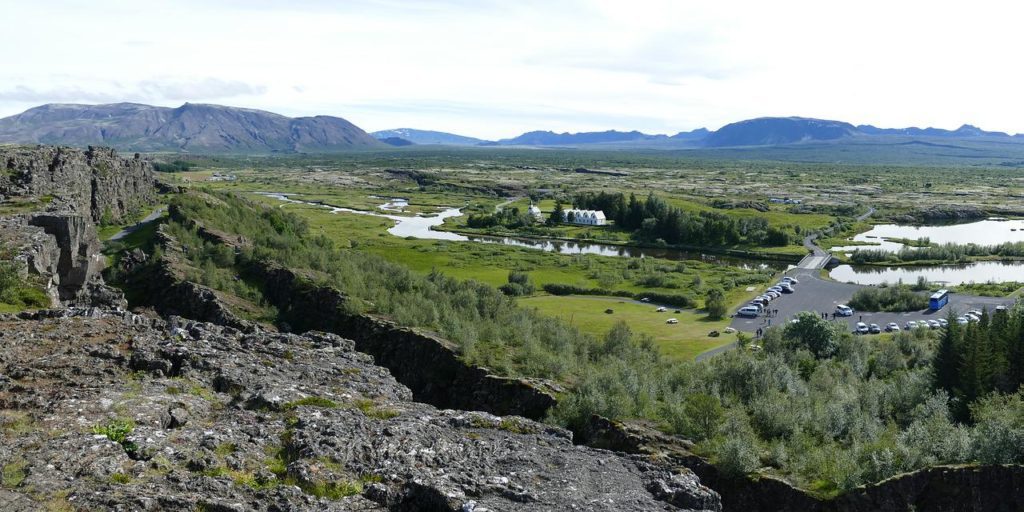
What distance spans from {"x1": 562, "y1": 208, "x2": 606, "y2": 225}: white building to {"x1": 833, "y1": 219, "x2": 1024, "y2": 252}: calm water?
55.0 metres

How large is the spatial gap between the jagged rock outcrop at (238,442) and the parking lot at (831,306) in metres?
57.8

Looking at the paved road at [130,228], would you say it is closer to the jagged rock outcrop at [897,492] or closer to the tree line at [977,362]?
the jagged rock outcrop at [897,492]

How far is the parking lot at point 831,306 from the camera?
82.1 metres

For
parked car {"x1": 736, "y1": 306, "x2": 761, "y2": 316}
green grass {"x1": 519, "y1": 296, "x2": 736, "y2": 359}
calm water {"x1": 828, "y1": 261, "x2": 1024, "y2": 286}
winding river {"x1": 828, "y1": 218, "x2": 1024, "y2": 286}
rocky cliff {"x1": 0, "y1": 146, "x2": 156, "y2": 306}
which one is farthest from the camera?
winding river {"x1": 828, "y1": 218, "x2": 1024, "y2": 286}

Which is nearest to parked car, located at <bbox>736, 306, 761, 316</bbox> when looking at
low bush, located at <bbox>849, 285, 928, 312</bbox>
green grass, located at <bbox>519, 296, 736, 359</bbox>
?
green grass, located at <bbox>519, 296, 736, 359</bbox>

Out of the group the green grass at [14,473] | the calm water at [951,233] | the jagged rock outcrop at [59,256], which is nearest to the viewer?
the green grass at [14,473]

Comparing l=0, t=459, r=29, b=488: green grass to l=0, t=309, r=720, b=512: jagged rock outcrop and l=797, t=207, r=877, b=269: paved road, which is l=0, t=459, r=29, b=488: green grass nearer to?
l=0, t=309, r=720, b=512: jagged rock outcrop

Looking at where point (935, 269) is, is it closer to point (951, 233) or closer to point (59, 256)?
point (951, 233)

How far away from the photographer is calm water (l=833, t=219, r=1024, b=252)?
5817 inches

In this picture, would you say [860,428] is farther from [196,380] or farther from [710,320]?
[710,320]

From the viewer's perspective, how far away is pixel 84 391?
893 inches

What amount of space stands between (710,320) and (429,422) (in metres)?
61.8

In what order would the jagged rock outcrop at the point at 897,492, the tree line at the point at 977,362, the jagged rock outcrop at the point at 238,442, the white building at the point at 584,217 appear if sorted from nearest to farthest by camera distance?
the jagged rock outcrop at the point at 238,442, the jagged rock outcrop at the point at 897,492, the tree line at the point at 977,362, the white building at the point at 584,217

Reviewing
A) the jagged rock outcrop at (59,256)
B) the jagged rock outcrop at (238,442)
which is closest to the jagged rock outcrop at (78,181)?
the jagged rock outcrop at (59,256)
